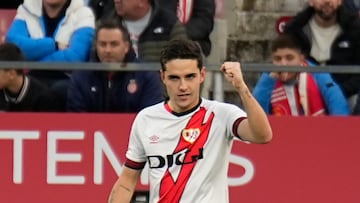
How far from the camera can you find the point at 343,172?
9164 mm

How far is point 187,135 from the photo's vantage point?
21.7 ft

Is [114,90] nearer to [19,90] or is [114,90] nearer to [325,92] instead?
[19,90]

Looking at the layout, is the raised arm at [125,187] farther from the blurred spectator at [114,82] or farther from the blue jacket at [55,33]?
the blue jacket at [55,33]

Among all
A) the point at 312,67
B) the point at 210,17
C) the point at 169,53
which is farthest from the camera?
the point at 210,17

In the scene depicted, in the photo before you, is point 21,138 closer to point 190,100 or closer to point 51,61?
point 51,61

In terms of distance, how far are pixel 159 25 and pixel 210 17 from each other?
48 cm

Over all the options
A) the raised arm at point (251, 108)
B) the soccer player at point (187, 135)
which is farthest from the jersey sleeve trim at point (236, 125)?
the raised arm at point (251, 108)

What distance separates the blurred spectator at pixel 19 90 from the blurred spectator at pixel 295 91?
59.8 inches

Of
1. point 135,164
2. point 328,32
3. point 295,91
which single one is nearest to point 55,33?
point 295,91

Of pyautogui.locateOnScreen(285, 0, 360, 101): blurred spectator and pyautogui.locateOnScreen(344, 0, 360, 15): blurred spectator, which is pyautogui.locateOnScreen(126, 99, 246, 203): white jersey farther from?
pyautogui.locateOnScreen(344, 0, 360, 15): blurred spectator

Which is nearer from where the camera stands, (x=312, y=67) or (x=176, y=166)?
(x=176, y=166)

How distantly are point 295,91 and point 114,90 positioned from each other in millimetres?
1311

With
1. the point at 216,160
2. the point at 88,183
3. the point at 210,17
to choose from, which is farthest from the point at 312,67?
the point at 216,160

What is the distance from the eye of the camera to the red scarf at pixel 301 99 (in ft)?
29.7
